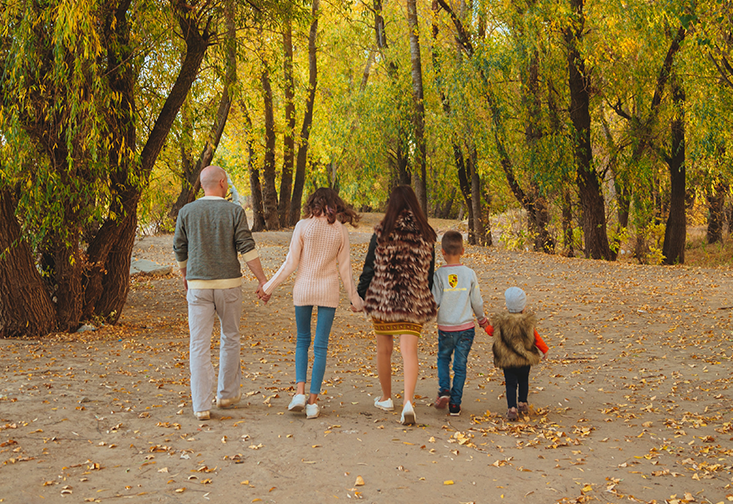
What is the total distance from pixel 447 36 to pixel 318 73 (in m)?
9.59

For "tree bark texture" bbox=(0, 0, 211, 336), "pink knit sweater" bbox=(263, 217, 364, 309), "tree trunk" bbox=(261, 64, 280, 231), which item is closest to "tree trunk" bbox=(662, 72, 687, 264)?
"tree bark texture" bbox=(0, 0, 211, 336)

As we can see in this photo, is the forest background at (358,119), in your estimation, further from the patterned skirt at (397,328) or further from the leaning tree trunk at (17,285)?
the patterned skirt at (397,328)

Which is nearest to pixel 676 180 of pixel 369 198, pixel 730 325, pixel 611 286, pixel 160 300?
pixel 611 286

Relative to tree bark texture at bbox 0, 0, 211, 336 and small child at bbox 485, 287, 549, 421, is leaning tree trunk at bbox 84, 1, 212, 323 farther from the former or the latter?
small child at bbox 485, 287, 549, 421

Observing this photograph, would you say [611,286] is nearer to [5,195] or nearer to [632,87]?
[632,87]

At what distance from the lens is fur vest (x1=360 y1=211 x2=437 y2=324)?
16.5 feet

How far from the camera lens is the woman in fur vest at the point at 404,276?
5.04 meters

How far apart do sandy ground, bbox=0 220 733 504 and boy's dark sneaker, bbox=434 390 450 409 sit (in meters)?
0.08

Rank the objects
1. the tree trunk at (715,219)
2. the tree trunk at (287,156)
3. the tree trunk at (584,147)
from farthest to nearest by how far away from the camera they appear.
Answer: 1. the tree trunk at (715,219)
2. the tree trunk at (287,156)
3. the tree trunk at (584,147)

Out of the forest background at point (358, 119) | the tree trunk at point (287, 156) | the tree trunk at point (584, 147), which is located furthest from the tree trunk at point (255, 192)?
the tree trunk at point (584, 147)

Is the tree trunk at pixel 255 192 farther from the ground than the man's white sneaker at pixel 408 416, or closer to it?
farther from the ground

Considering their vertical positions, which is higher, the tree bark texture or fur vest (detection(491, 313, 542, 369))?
the tree bark texture

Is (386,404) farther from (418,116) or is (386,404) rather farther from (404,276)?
(418,116)

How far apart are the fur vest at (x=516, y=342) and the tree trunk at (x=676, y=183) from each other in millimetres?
12547
